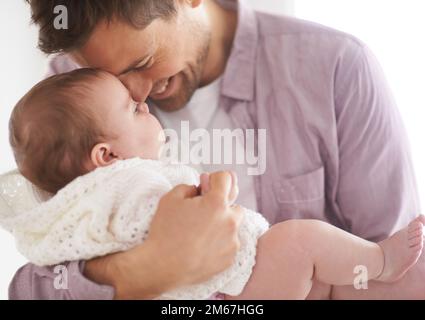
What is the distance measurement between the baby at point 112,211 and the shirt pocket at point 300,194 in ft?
0.29

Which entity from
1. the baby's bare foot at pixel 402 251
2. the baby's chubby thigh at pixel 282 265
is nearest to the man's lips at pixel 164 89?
the baby's chubby thigh at pixel 282 265

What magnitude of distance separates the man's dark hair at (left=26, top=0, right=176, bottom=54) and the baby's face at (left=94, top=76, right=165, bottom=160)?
0.34ft

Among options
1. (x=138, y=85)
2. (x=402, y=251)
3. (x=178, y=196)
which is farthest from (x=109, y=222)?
(x=402, y=251)

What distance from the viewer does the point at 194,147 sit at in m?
1.19

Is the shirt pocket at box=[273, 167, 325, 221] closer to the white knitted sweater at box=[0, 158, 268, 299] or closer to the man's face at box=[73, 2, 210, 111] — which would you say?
the white knitted sweater at box=[0, 158, 268, 299]

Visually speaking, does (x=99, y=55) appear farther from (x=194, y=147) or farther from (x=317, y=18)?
(x=317, y=18)

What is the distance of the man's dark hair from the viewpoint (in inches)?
43.0

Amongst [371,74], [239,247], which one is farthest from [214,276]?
[371,74]

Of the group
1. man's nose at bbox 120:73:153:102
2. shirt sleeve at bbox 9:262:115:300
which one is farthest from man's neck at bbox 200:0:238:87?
→ shirt sleeve at bbox 9:262:115:300

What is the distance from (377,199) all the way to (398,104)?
19cm

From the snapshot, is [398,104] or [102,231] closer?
[102,231]

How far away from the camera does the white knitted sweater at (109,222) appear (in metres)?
1.01

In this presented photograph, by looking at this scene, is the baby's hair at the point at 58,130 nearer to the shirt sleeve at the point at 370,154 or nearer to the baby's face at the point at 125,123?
the baby's face at the point at 125,123
